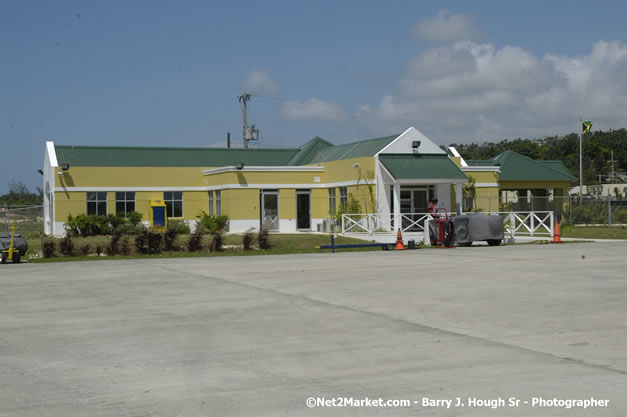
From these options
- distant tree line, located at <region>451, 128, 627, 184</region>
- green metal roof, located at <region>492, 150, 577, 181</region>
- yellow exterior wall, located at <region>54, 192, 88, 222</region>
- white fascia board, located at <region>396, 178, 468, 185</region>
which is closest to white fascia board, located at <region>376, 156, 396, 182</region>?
white fascia board, located at <region>396, 178, 468, 185</region>

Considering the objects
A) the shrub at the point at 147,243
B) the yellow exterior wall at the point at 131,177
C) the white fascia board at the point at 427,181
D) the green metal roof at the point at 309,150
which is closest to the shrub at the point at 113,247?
the shrub at the point at 147,243

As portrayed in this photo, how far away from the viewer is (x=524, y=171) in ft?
161

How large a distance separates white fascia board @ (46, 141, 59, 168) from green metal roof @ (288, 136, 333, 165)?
1476 cm

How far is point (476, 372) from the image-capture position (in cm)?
732

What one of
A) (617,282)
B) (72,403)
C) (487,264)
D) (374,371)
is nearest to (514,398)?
(374,371)

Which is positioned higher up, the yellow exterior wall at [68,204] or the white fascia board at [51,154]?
the white fascia board at [51,154]

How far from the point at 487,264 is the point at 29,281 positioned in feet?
38.7

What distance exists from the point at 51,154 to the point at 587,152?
9256 centimetres

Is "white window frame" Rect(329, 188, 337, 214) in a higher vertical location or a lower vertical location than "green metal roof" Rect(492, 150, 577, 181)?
lower

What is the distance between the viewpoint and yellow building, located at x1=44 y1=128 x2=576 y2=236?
37.7 meters

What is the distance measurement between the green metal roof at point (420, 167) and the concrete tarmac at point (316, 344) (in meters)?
19.6

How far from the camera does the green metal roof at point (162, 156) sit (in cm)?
4403

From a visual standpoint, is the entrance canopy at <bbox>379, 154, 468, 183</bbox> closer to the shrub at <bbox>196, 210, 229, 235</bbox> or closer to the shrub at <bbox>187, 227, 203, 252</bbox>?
the shrub at <bbox>196, 210, 229, 235</bbox>

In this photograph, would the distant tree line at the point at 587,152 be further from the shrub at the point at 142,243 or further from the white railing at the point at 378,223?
the shrub at the point at 142,243
